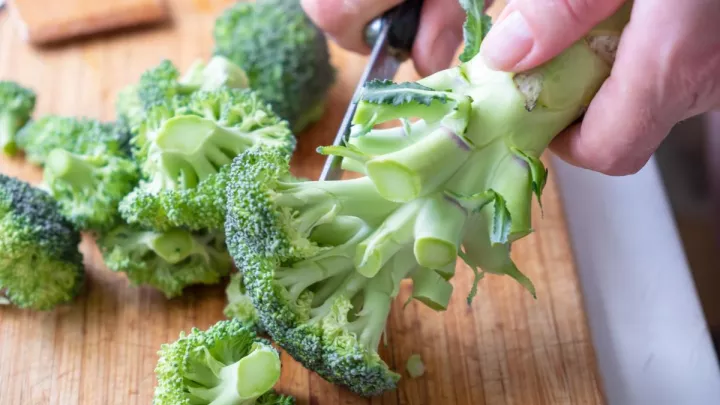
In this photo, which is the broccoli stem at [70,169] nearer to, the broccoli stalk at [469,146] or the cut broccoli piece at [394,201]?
the cut broccoli piece at [394,201]

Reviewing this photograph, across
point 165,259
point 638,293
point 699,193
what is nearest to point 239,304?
point 165,259

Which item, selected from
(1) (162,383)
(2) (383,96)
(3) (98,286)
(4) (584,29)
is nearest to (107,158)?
(3) (98,286)

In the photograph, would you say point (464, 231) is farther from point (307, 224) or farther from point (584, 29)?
point (584, 29)

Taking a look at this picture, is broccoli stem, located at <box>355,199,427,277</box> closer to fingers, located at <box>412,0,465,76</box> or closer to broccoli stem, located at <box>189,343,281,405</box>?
broccoli stem, located at <box>189,343,281,405</box>

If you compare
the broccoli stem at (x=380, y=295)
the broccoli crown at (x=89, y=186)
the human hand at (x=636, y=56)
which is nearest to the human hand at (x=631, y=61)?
the human hand at (x=636, y=56)

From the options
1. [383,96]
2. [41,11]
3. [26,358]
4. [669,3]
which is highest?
[669,3]

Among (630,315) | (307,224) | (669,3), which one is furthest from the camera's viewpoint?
(630,315)
